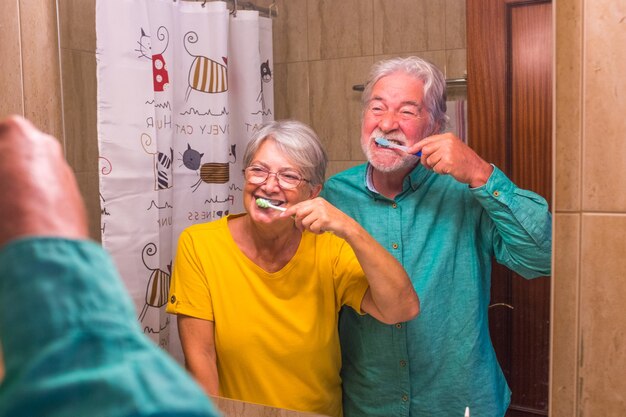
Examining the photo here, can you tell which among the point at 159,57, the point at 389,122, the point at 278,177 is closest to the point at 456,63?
the point at 389,122

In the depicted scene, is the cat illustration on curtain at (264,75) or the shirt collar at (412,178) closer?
the shirt collar at (412,178)

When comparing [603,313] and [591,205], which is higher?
[591,205]

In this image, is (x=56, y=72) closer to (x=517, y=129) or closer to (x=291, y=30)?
(x=291, y=30)

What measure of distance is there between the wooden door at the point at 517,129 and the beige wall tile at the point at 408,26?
52 millimetres

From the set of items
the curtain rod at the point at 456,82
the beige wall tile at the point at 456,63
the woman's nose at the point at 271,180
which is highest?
the beige wall tile at the point at 456,63

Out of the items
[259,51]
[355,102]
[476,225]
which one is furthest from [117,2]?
[476,225]

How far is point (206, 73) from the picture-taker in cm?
134

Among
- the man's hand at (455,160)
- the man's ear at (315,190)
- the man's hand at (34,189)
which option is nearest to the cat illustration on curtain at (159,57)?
the man's ear at (315,190)

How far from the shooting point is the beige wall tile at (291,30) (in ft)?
3.72

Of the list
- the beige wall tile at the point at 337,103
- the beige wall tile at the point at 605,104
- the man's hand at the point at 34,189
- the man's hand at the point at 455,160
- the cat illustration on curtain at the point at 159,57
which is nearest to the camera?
the man's hand at the point at 34,189

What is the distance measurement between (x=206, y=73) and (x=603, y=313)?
87cm

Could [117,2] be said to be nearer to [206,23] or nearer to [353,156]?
[206,23]

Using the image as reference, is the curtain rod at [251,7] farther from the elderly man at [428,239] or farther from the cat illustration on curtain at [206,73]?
the elderly man at [428,239]

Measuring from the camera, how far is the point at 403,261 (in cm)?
106
